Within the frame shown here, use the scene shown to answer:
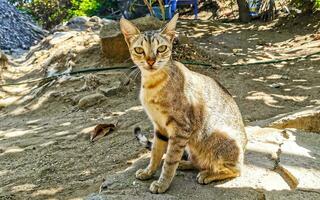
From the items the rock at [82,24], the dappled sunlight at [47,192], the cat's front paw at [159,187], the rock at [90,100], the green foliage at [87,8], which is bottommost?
the rock at [90,100]

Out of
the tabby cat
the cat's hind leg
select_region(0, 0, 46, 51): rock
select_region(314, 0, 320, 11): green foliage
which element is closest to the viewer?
the tabby cat

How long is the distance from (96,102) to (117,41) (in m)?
1.58

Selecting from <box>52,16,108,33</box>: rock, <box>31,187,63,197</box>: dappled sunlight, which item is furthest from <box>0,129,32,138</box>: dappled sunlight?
<box>52,16,108,33</box>: rock

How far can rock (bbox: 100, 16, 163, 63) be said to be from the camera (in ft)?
24.0

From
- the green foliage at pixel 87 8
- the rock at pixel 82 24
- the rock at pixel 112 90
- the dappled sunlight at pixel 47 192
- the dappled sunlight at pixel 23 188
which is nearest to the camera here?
the dappled sunlight at pixel 47 192

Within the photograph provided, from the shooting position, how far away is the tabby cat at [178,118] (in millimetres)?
2771

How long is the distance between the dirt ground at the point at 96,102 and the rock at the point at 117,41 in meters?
0.24

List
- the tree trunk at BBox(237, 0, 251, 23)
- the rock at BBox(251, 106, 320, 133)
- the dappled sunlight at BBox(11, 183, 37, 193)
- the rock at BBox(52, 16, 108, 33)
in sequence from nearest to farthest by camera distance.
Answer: the dappled sunlight at BBox(11, 183, 37, 193), the rock at BBox(251, 106, 320, 133), the rock at BBox(52, 16, 108, 33), the tree trunk at BBox(237, 0, 251, 23)

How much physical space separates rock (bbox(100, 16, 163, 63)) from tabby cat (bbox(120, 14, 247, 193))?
14.2ft

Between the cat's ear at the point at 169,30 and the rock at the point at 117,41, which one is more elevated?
the cat's ear at the point at 169,30

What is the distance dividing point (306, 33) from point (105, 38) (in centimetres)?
509

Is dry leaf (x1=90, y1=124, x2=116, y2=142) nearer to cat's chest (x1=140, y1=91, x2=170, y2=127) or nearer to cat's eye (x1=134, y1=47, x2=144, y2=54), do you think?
cat's chest (x1=140, y1=91, x2=170, y2=127)

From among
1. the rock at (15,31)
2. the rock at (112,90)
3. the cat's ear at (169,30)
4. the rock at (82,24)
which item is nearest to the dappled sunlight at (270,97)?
the rock at (112,90)

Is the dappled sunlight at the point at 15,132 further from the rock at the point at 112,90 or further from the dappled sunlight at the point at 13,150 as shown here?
the rock at the point at 112,90
